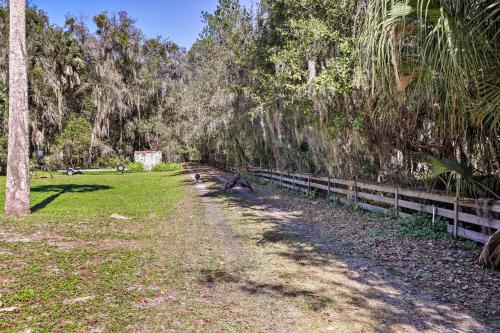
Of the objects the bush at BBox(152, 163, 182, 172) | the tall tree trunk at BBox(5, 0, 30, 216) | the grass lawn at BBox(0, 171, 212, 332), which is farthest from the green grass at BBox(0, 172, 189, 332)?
the bush at BBox(152, 163, 182, 172)

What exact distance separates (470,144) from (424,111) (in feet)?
4.71

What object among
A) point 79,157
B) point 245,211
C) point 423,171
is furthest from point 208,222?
point 79,157

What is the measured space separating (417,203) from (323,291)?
4147 mm

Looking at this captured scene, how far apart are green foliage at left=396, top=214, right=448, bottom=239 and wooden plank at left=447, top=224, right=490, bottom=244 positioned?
0.14 m

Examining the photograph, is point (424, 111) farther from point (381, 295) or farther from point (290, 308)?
point (290, 308)

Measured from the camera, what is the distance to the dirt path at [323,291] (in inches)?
131

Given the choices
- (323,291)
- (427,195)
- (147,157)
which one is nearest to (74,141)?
(147,157)

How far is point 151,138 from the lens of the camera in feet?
146

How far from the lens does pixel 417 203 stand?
7422 mm

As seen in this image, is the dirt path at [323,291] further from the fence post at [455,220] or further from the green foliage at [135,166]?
the green foliage at [135,166]

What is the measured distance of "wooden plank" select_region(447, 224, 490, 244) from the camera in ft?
18.3

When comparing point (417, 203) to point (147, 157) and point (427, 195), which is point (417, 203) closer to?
point (427, 195)

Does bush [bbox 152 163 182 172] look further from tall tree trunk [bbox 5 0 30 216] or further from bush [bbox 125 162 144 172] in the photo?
tall tree trunk [bbox 5 0 30 216]

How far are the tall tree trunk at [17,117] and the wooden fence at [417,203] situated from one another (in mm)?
8290
